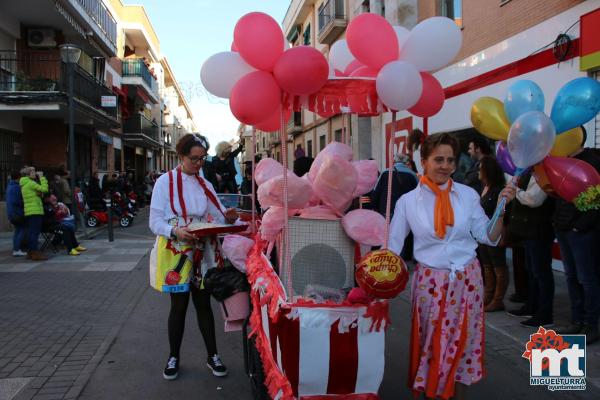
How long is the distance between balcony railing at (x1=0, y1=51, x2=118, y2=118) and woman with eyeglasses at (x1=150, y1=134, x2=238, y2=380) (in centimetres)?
1306

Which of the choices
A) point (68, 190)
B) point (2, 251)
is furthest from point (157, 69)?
point (2, 251)

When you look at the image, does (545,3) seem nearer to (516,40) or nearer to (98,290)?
(516,40)

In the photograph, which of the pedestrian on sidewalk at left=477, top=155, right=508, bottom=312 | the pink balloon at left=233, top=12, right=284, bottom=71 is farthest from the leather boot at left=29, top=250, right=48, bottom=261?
the pink balloon at left=233, top=12, right=284, bottom=71

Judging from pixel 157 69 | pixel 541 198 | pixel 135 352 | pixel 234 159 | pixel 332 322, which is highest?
pixel 157 69

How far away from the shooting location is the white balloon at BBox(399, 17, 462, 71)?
2.96m

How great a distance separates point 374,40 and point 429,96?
1.62 ft

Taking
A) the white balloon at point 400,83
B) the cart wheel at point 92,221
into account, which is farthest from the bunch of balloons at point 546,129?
the cart wheel at point 92,221

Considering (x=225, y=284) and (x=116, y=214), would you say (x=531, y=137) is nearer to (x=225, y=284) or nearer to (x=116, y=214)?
(x=225, y=284)

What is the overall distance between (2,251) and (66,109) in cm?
659

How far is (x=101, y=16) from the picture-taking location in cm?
2092

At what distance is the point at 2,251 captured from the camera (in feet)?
33.9

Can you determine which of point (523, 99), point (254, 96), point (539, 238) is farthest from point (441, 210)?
point (539, 238)

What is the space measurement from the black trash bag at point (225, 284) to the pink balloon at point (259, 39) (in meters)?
1.56

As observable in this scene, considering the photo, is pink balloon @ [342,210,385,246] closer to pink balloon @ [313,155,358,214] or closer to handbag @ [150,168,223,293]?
pink balloon @ [313,155,358,214]
